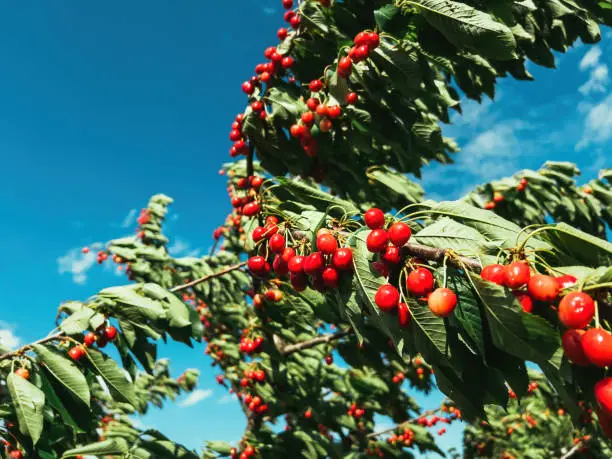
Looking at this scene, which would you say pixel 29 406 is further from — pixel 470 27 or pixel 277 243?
pixel 470 27

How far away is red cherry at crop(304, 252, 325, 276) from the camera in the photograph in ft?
5.22

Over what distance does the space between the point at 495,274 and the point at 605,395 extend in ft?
1.16

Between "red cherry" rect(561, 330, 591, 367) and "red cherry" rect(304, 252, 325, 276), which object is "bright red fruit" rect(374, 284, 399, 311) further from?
"red cherry" rect(561, 330, 591, 367)

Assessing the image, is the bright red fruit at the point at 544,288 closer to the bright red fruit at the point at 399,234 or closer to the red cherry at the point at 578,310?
the red cherry at the point at 578,310

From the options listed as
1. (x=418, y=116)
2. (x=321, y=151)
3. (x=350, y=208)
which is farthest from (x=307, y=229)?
(x=418, y=116)

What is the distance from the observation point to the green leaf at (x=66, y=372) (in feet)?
8.25


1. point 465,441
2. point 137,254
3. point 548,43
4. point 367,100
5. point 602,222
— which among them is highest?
point 137,254

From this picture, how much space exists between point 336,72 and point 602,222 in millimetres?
4837

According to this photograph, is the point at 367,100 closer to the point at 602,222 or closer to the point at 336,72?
the point at 336,72

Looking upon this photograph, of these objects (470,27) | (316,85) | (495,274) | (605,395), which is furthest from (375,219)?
(316,85)

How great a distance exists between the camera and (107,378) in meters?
2.70

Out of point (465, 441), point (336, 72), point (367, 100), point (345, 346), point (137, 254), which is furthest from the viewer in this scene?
point (465, 441)

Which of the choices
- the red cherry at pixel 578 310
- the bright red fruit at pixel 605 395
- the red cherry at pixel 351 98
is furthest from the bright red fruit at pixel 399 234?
the red cherry at pixel 351 98

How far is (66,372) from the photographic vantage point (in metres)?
2.55
